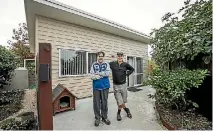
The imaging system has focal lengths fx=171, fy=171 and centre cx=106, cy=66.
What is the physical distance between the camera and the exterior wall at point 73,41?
221 inches

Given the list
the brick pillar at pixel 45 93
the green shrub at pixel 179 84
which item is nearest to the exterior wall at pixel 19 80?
the brick pillar at pixel 45 93

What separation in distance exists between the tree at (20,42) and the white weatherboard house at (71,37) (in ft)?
38.1

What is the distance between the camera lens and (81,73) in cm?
666

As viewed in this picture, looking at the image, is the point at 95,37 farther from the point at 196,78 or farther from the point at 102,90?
the point at 196,78

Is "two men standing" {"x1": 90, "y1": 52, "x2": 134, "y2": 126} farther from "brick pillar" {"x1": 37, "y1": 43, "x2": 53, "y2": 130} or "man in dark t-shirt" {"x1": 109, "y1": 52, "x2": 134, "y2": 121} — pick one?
"brick pillar" {"x1": 37, "y1": 43, "x2": 53, "y2": 130}

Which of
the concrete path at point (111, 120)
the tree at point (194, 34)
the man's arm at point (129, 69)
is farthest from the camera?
the man's arm at point (129, 69)

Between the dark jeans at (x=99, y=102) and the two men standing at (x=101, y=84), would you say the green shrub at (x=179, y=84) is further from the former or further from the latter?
the dark jeans at (x=99, y=102)

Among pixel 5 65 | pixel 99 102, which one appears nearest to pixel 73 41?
A: pixel 5 65

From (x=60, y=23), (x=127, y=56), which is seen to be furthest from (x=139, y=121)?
(x=127, y=56)

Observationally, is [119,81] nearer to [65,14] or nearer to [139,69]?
[65,14]

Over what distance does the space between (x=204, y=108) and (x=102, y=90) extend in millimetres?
2162

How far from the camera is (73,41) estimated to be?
20.9 ft

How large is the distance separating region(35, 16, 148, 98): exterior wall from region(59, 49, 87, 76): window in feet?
0.57

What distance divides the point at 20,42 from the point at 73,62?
564 inches
